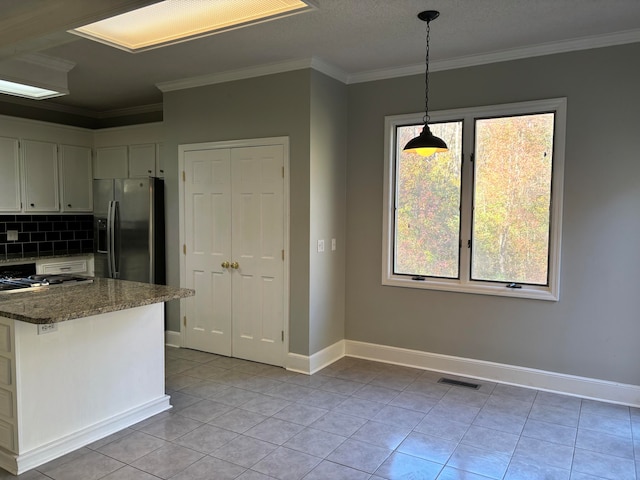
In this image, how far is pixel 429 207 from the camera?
427 centimetres

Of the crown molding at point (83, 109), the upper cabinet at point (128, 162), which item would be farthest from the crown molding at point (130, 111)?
the upper cabinet at point (128, 162)

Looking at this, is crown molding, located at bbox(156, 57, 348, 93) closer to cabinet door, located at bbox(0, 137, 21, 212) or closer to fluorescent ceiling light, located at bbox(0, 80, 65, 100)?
fluorescent ceiling light, located at bbox(0, 80, 65, 100)

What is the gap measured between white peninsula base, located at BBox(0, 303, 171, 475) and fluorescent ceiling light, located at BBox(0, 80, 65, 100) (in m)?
2.00

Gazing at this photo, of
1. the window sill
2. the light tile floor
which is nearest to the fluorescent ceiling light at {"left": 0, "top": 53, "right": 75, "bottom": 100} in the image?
the light tile floor

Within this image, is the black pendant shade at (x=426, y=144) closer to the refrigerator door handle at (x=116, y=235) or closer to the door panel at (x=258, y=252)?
the door panel at (x=258, y=252)

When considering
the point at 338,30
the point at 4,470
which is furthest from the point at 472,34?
the point at 4,470

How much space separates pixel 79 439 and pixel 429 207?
10.5 feet

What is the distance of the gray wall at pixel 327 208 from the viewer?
4133 millimetres

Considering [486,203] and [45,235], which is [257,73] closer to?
[486,203]

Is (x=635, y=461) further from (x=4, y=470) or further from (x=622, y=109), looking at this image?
(x=4, y=470)

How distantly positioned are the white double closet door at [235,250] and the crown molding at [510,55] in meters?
1.15

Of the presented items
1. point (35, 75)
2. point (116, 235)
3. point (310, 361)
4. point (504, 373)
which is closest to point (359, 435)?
point (310, 361)

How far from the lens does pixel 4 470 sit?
8.52 feet

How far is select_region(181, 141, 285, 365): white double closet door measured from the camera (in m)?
4.29
